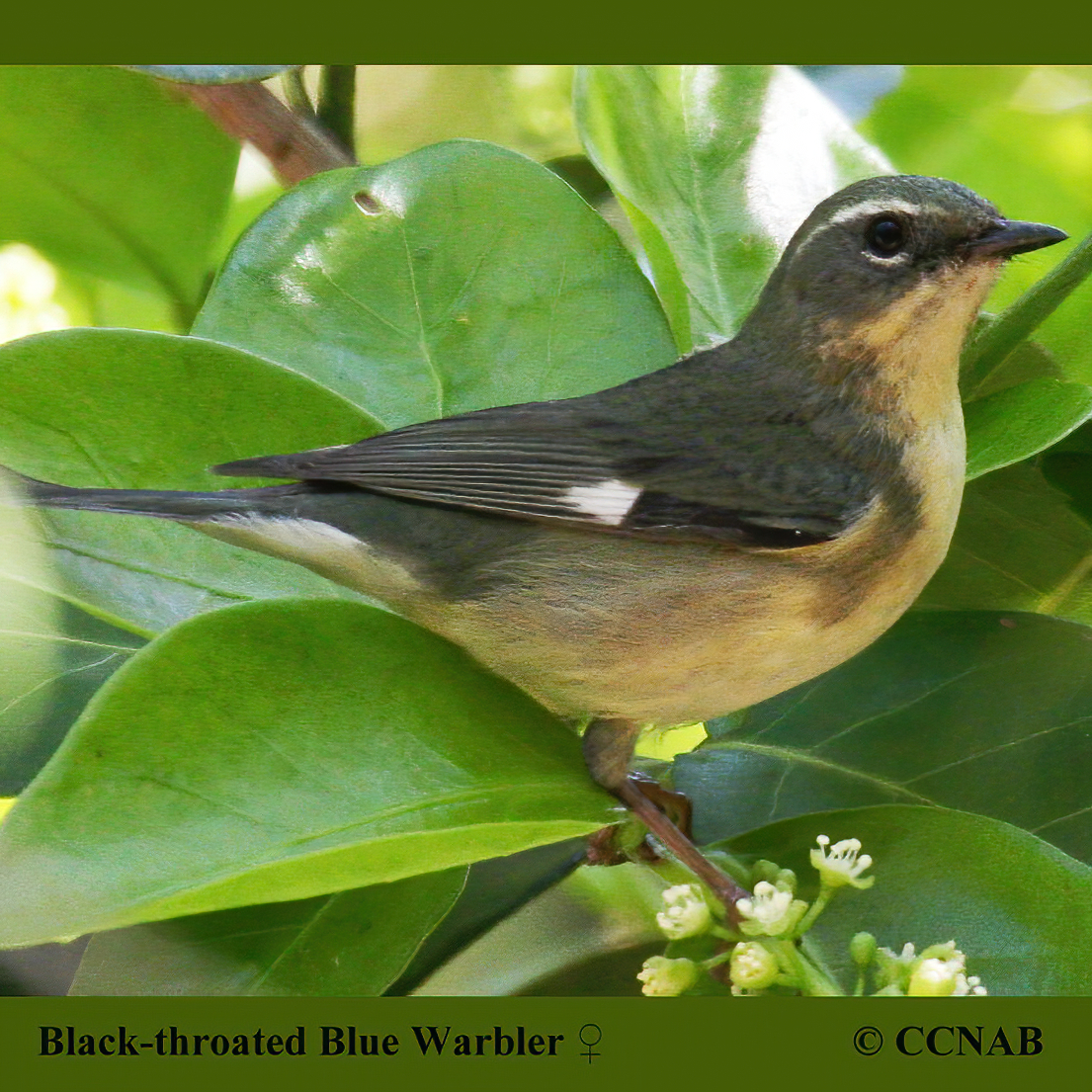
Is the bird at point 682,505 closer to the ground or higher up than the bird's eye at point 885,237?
closer to the ground

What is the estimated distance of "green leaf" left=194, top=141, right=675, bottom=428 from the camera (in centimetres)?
188

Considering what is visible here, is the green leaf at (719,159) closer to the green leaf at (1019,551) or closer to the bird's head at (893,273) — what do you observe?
the bird's head at (893,273)

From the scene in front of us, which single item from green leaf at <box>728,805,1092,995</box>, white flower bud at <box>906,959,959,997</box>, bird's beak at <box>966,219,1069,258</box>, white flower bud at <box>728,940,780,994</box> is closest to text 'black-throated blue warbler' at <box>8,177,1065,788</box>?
bird's beak at <box>966,219,1069,258</box>

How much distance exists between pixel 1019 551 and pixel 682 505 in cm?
48

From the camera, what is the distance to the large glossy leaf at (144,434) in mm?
1674

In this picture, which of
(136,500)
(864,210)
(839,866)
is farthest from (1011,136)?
(136,500)

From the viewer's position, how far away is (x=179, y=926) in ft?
5.19

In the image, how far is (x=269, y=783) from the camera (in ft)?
4.34

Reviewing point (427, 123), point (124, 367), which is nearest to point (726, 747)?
point (124, 367)

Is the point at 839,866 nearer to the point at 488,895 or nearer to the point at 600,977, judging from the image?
the point at 600,977

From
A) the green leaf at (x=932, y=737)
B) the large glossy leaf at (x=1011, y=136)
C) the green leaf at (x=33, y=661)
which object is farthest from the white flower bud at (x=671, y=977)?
the large glossy leaf at (x=1011, y=136)

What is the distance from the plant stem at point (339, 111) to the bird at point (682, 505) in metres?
0.64
